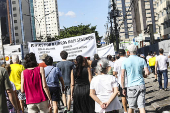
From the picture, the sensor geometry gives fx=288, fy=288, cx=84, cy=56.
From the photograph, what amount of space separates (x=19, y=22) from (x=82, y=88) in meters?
126

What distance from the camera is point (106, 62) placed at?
4.78 m

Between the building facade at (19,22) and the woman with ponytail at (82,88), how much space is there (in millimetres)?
118731

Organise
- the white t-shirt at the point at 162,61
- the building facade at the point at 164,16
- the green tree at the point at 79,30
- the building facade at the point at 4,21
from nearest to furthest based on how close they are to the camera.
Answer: the white t-shirt at the point at 162,61 → the building facade at the point at 164,16 → the green tree at the point at 79,30 → the building facade at the point at 4,21

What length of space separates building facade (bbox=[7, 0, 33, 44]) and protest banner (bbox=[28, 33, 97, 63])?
113285mm

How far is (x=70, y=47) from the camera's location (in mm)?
11375

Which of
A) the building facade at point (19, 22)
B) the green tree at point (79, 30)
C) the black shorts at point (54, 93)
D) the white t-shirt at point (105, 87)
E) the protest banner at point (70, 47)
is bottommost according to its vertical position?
the black shorts at point (54, 93)

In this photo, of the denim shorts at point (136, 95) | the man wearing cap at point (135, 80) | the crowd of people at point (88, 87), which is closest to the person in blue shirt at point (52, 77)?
the crowd of people at point (88, 87)

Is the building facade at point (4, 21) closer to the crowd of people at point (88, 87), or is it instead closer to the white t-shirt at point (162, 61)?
the white t-shirt at point (162, 61)

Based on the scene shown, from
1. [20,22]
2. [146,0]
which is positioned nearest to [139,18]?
[146,0]

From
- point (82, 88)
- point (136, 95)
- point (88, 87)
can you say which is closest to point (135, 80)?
point (136, 95)

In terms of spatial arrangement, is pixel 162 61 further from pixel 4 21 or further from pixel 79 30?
pixel 4 21

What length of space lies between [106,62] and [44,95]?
4.98 ft

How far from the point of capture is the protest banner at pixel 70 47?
11.3 meters

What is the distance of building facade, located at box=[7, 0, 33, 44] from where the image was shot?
12400cm
